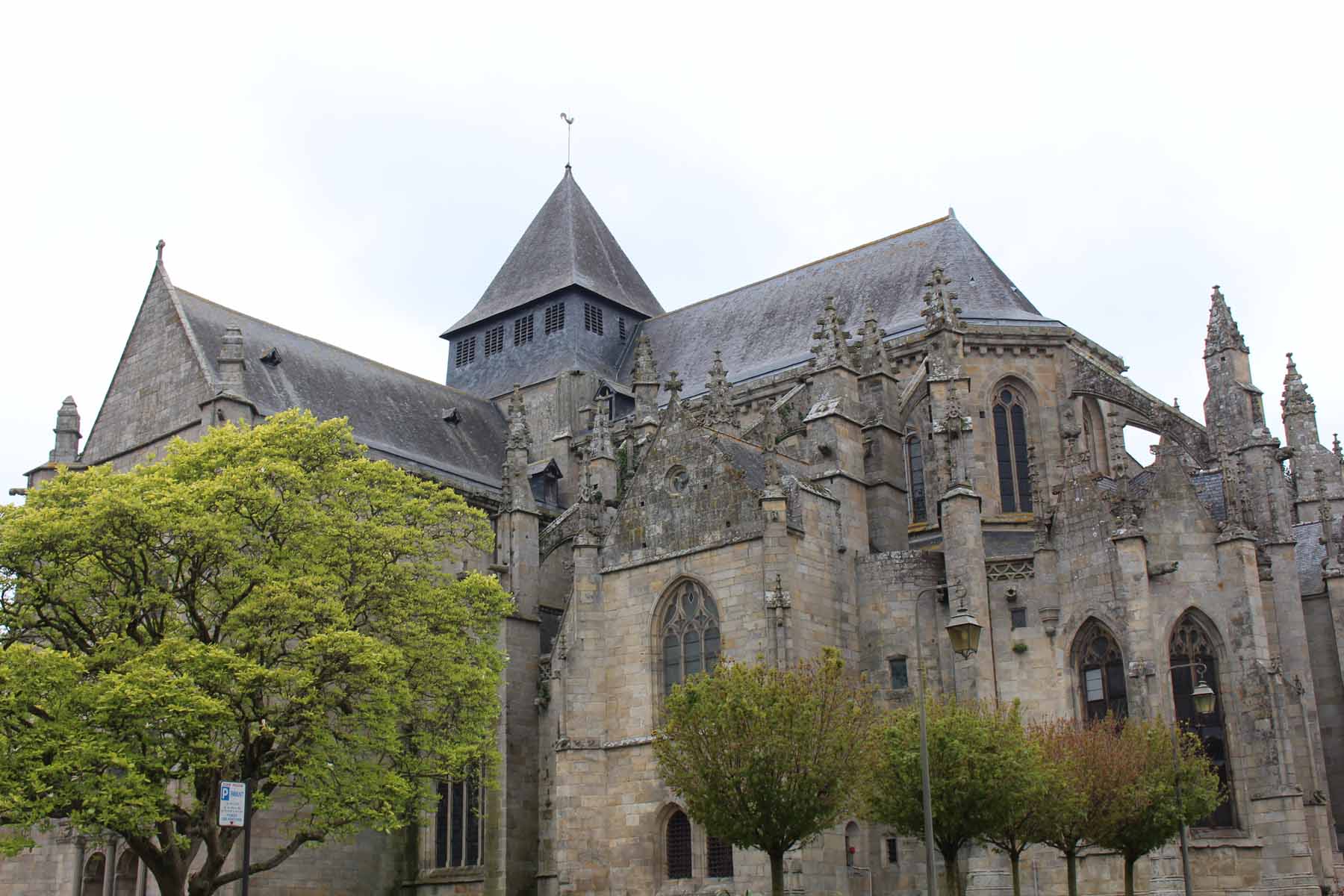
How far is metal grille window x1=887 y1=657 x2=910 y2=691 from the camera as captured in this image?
29.7m

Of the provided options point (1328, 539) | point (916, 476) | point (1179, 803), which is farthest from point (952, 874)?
point (1328, 539)

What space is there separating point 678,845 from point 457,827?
25.3 ft

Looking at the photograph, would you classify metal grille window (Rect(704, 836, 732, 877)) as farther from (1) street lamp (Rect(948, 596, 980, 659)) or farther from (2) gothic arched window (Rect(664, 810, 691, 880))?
(1) street lamp (Rect(948, 596, 980, 659))

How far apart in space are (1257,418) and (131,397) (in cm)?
2939

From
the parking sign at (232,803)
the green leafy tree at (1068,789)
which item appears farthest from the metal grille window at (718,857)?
the parking sign at (232,803)

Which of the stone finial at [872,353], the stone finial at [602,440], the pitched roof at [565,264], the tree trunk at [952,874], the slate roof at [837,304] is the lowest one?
the tree trunk at [952,874]

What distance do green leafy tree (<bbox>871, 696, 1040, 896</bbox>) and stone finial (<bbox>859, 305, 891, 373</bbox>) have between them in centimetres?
1246

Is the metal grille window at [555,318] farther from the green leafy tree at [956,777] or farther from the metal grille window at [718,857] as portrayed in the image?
the green leafy tree at [956,777]

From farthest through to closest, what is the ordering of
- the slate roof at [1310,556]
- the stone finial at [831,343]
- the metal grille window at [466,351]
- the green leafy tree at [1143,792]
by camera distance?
the metal grille window at [466,351] → the slate roof at [1310,556] → the stone finial at [831,343] → the green leafy tree at [1143,792]

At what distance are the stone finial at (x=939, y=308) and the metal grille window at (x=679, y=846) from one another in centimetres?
1306

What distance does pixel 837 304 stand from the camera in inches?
1674

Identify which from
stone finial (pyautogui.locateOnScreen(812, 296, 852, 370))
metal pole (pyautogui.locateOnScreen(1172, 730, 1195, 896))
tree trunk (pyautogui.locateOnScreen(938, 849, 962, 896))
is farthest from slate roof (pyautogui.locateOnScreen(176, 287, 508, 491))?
metal pole (pyautogui.locateOnScreen(1172, 730, 1195, 896))

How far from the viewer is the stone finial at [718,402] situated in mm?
34625

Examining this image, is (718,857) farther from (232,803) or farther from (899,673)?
(232,803)
